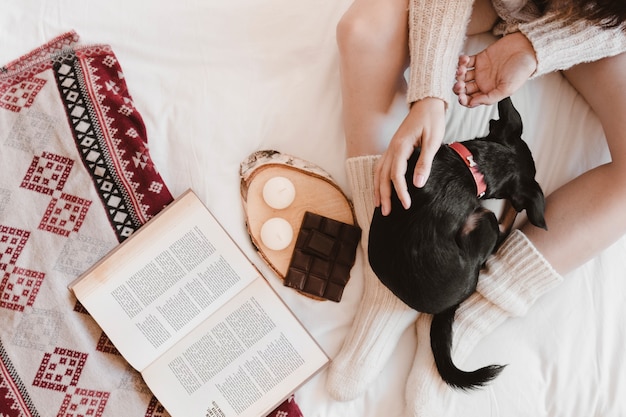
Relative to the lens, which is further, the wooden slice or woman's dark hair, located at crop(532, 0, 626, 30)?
the wooden slice

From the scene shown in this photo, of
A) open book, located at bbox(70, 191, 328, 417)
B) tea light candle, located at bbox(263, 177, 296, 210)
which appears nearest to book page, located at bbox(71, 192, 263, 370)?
open book, located at bbox(70, 191, 328, 417)

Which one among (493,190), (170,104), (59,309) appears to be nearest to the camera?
(493,190)

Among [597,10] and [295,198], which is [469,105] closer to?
[597,10]

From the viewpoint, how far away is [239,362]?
3.33ft

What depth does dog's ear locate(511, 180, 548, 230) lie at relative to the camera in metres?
0.90

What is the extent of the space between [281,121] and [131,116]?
0.28 m

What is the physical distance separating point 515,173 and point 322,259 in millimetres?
365

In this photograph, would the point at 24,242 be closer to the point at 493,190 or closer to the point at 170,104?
the point at 170,104

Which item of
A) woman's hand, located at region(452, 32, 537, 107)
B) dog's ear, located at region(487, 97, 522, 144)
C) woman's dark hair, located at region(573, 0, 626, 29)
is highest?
woman's dark hair, located at region(573, 0, 626, 29)

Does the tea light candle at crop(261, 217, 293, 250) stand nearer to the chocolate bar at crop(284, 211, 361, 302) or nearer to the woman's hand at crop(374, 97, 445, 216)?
the chocolate bar at crop(284, 211, 361, 302)

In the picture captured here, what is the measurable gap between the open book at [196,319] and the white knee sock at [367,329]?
0.04m

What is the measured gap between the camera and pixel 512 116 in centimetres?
90

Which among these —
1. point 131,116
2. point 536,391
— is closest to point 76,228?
point 131,116

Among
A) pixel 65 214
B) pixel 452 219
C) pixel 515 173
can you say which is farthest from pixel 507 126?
pixel 65 214
